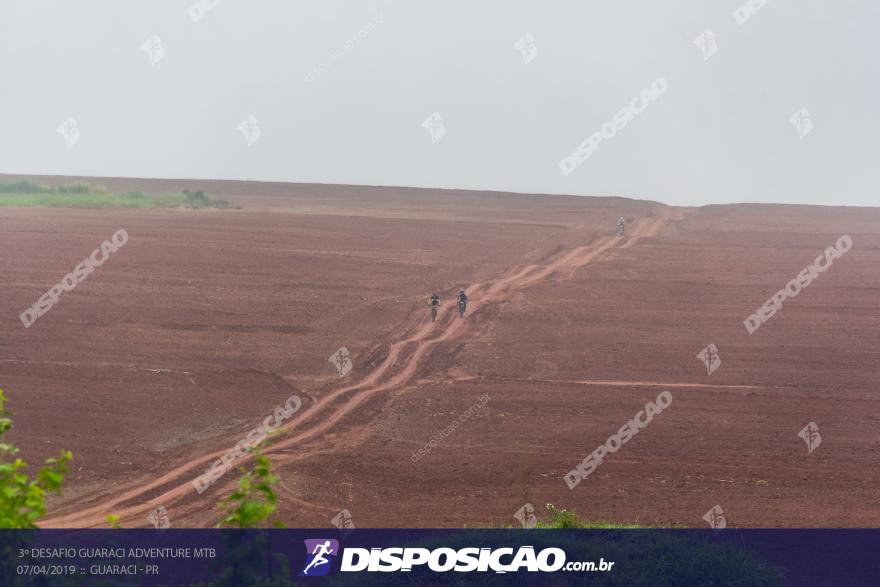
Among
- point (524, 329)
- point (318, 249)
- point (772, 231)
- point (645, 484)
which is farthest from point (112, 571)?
point (772, 231)

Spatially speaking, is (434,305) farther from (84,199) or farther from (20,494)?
(84,199)

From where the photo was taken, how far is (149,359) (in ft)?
87.6

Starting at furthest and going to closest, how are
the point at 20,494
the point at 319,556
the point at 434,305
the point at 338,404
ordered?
the point at 434,305 → the point at 338,404 → the point at 319,556 → the point at 20,494

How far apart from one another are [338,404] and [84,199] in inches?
1752

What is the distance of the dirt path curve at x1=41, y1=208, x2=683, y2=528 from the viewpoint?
55.3 ft

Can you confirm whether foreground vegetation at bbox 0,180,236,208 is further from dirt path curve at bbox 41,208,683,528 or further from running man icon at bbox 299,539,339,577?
running man icon at bbox 299,539,339,577

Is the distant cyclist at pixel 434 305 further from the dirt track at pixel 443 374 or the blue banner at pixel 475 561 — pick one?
the blue banner at pixel 475 561

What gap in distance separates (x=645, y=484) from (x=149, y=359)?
46.5ft

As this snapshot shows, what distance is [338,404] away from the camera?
2344 cm

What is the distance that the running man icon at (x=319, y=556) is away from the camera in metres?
11.8

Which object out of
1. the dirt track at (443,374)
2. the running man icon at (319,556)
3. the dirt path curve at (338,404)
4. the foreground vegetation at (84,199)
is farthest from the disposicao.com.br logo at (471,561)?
the foreground vegetation at (84,199)

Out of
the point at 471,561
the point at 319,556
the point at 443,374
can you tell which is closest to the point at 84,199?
the point at 443,374

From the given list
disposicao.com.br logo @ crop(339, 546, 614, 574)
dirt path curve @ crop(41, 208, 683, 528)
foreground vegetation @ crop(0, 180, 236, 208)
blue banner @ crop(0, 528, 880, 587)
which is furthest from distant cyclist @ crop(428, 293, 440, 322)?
foreground vegetation @ crop(0, 180, 236, 208)

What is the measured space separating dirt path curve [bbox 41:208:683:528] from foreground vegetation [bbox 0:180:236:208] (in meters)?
30.2
